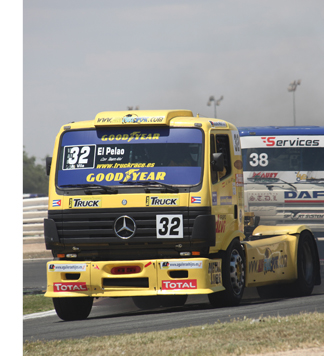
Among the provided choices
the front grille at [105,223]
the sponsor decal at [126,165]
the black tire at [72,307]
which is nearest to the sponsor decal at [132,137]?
the sponsor decal at [126,165]

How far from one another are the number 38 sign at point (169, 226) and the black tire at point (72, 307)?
6.55ft

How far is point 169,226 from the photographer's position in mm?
10234

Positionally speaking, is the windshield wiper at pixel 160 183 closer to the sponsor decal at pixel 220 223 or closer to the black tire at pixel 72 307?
the sponsor decal at pixel 220 223

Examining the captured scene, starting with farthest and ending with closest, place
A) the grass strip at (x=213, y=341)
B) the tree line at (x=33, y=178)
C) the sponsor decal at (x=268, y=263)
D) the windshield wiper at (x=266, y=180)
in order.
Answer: the tree line at (x=33, y=178) → the windshield wiper at (x=266, y=180) → the sponsor decal at (x=268, y=263) → the grass strip at (x=213, y=341)

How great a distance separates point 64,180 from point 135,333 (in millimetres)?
2877

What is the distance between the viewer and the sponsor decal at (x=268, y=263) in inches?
459

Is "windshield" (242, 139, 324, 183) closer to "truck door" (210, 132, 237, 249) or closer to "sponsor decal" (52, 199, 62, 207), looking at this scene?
"truck door" (210, 132, 237, 249)

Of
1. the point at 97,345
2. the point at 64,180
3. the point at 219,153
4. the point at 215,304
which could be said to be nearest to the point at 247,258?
the point at 215,304

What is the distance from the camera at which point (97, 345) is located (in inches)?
314

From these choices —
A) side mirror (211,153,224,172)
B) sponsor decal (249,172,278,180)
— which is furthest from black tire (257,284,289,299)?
sponsor decal (249,172,278,180)

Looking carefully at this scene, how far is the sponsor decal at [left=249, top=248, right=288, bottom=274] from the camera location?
38.3 feet

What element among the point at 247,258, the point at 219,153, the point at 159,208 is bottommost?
the point at 247,258

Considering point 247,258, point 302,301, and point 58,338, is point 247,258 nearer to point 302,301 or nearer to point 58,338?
point 302,301

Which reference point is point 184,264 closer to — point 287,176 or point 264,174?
point 264,174
